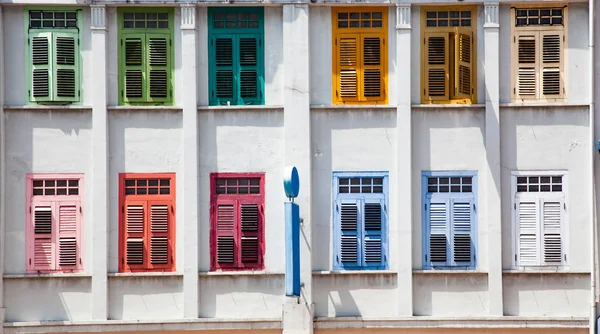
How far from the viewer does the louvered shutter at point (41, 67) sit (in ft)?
68.0

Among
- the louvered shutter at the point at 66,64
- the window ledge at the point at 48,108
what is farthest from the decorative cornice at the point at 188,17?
the window ledge at the point at 48,108

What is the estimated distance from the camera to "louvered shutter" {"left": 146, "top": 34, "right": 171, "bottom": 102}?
20828 mm

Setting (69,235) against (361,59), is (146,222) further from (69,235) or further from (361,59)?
(361,59)

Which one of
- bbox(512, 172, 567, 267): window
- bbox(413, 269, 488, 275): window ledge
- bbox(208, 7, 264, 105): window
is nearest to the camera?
bbox(413, 269, 488, 275): window ledge

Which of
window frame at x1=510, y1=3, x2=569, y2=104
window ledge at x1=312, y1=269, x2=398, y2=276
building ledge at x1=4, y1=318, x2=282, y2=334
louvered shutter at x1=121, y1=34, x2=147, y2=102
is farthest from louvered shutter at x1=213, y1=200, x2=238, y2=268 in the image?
window frame at x1=510, y1=3, x2=569, y2=104

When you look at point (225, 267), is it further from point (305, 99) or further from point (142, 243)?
point (305, 99)

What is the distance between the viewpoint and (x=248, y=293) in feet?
67.6

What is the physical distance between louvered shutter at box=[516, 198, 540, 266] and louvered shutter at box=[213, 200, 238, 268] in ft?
17.7

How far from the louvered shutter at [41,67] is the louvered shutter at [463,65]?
7.74m

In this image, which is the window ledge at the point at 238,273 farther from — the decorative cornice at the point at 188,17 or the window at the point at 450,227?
the decorative cornice at the point at 188,17

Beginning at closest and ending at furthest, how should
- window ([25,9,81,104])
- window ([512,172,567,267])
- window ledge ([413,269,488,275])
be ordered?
window ledge ([413,269,488,275]) < window ([512,172,567,267]) < window ([25,9,81,104])

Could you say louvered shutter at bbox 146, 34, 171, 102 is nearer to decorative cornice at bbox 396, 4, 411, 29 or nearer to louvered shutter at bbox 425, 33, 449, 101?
decorative cornice at bbox 396, 4, 411, 29

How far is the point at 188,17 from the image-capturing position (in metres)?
20.6

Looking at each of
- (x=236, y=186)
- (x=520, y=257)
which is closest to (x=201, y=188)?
(x=236, y=186)
